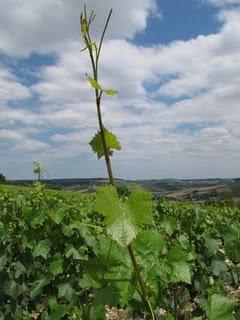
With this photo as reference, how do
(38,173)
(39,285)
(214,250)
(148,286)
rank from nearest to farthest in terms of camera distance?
(148,286) < (38,173) < (39,285) < (214,250)

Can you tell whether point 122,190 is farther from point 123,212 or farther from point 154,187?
point 154,187

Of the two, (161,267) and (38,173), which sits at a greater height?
(38,173)

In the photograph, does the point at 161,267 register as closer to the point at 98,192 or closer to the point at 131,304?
the point at 131,304

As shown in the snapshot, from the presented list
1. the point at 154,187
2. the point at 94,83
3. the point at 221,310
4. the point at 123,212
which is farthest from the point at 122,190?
the point at 154,187

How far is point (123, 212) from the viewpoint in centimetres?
161

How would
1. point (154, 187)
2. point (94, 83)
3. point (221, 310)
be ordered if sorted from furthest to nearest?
point (154, 187) → point (221, 310) → point (94, 83)

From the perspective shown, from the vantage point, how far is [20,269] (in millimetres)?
8320

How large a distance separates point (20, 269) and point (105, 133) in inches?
277

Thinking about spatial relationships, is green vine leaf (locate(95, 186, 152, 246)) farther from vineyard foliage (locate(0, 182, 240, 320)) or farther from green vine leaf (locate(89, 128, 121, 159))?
vineyard foliage (locate(0, 182, 240, 320))

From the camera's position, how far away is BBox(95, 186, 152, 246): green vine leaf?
5.11 feet

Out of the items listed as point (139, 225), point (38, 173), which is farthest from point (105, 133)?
point (38, 173)

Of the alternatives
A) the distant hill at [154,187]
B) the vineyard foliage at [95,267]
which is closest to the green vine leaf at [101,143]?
the distant hill at [154,187]

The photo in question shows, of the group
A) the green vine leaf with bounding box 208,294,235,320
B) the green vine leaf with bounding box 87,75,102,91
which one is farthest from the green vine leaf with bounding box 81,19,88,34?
the green vine leaf with bounding box 208,294,235,320

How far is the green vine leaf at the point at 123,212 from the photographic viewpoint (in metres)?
1.56
